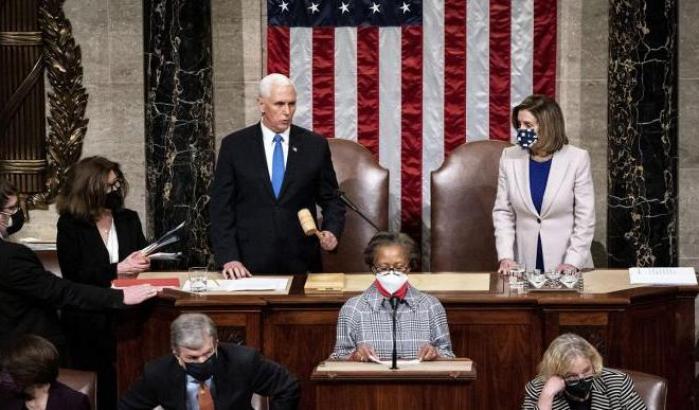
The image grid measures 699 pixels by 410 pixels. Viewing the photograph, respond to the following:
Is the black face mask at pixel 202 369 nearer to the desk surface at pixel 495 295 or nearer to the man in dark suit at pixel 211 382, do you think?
the man in dark suit at pixel 211 382

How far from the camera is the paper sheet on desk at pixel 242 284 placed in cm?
705

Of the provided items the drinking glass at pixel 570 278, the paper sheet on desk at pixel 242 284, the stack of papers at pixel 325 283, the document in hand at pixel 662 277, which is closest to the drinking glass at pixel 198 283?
the paper sheet on desk at pixel 242 284

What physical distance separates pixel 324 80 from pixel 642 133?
2185mm

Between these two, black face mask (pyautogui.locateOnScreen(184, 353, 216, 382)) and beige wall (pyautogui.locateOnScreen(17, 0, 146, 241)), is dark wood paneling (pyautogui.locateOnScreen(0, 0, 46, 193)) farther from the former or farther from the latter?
black face mask (pyautogui.locateOnScreen(184, 353, 216, 382))

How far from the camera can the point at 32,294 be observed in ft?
22.4

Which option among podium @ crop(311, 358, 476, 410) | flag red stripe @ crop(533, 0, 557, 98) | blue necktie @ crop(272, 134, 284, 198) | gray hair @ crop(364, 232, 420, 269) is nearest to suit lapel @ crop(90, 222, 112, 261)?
blue necktie @ crop(272, 134, 284, 198)

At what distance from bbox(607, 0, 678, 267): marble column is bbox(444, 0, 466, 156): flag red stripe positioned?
1.00 meters

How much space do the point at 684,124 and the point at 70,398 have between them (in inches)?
201

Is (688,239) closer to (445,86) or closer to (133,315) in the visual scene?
(445,86)

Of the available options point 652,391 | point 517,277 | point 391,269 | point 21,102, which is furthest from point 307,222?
point 21,102

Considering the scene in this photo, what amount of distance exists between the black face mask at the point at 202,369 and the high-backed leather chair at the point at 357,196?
127 inches

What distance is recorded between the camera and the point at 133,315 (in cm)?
710

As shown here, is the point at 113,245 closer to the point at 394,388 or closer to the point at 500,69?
the point at 394,388

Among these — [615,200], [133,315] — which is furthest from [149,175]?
[615,200]
